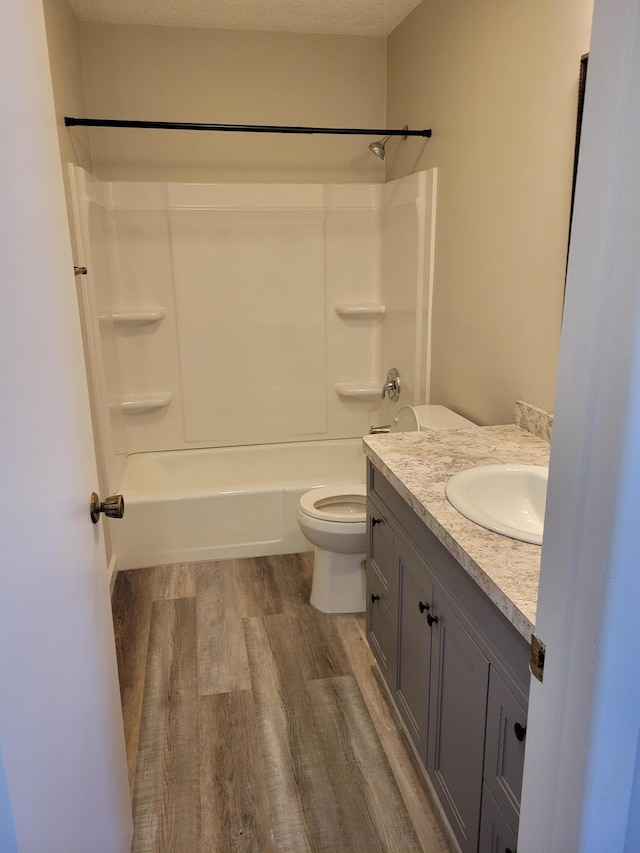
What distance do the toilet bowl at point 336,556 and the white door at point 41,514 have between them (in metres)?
1.32

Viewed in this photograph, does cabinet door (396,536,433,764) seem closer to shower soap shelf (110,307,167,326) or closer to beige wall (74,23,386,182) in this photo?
shower soap shelf (110,307,167,326)

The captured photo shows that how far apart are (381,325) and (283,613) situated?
1.82 m

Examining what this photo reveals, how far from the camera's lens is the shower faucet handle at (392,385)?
338 centimetres

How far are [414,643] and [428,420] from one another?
1.02 m

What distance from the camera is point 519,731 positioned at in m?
1.15

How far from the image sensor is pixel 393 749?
6.34ft

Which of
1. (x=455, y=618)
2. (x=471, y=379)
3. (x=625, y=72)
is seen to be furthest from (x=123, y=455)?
(x=625, y=72)

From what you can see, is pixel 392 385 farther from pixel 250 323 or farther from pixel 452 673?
pixel 452 673

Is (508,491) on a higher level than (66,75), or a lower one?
lower

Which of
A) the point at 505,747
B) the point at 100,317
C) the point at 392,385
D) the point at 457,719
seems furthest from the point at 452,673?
the point at 100,317

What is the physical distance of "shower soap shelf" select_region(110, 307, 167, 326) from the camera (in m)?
3.39

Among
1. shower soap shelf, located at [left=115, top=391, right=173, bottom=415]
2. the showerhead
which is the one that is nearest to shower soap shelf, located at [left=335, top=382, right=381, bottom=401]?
shower soap shelf, located at [left=115, top=391, right=173, bottom=415]

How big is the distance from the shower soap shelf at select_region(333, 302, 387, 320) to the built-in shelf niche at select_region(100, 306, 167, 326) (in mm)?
995

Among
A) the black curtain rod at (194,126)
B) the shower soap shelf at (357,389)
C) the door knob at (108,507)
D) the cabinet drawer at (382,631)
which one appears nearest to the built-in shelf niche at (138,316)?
the black curtain rod at (194,126)
